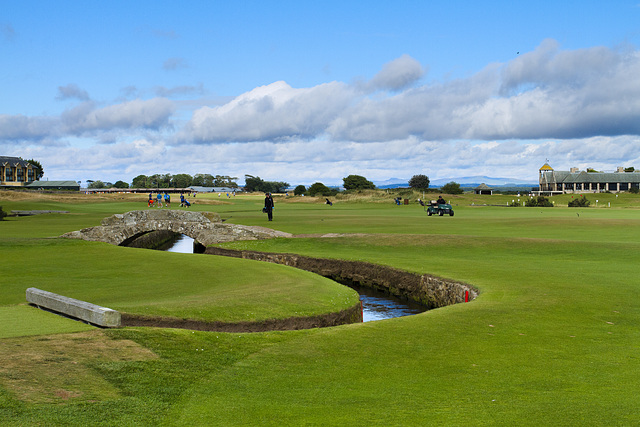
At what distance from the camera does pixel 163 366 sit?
922cm

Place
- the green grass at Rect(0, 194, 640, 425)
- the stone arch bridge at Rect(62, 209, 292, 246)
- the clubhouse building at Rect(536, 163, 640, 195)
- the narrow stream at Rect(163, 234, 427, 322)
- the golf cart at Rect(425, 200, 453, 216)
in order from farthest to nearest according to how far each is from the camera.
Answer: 1. the clubhouse building at Rect(536, 163, 640, 195)
2. the golf cart at Rect(425, 200, 453, 216)
3. the stone arch bridge at Rect(62, 209, 292, 246)
4. the narrow stream at Rect(163, 234, 427, 322)
5. the green grass at Rect(0, 194, 640, 425)

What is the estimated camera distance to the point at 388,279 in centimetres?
2544

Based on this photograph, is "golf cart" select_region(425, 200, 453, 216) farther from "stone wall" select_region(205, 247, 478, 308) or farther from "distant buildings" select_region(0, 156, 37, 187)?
"distant buildings" select_region(0, 156, 37, 187)

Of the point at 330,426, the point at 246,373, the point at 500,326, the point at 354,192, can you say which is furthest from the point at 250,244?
the point at 354,192

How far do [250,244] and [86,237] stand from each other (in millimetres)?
9552

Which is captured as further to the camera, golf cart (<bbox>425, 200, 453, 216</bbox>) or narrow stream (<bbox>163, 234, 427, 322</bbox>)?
golf cart (<bbox>425, 200, 453, 216</bbox>)

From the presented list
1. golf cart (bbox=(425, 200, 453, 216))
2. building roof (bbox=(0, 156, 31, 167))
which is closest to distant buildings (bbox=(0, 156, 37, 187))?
building roof (bbox=(0, 156, 31, 167))

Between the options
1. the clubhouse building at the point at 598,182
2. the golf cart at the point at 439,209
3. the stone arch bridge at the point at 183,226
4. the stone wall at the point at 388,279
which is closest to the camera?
the stone wall at the point at 388,279

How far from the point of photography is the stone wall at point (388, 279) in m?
20.8

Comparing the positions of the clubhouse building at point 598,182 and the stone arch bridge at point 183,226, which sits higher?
the clubhouse building at point 598,182

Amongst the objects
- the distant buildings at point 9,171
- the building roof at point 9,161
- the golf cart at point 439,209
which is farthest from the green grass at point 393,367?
the building roof at point 9,161

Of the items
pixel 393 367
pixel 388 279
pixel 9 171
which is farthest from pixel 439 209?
pixel 9 171

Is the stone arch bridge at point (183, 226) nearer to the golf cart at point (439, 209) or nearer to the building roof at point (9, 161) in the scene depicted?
the golf cart at point (439, 209)

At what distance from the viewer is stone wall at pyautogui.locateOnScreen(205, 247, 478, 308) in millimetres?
20781
